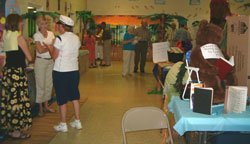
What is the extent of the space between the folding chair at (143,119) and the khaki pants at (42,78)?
2.44 meters

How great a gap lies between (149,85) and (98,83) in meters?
1.40

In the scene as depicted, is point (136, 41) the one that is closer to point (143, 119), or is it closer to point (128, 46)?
point (128, 46)

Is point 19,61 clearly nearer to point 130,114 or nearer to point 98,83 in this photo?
point 130,114

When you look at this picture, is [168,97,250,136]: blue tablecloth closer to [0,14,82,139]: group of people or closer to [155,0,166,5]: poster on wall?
[0,14,82,139]: group of people

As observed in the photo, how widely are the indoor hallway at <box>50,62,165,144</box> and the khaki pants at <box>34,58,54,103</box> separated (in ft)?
2.46

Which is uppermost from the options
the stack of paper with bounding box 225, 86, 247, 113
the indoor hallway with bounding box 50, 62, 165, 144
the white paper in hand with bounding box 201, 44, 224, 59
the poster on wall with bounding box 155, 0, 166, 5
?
the poster on wall with bounding box 155, 0, 166, 5

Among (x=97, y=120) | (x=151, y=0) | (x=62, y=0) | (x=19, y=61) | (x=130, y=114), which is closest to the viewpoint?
(x=130, y=114)

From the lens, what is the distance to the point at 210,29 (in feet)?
8.17

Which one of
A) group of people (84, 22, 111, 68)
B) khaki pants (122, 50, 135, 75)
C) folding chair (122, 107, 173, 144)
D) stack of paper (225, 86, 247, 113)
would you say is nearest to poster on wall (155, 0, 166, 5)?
group of people (84, 22, 111, 68)

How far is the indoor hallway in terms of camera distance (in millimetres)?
3756

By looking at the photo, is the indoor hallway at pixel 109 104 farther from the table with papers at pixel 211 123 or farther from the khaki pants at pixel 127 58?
the table with papers at pixel 211 123

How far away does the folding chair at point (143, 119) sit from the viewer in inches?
89.9

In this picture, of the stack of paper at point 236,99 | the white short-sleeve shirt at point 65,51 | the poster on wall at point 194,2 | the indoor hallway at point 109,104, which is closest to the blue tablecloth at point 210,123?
the stack of paper at point 236,99

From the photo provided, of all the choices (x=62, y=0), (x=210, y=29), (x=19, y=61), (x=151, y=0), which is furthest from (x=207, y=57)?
(x=151, y=0)
